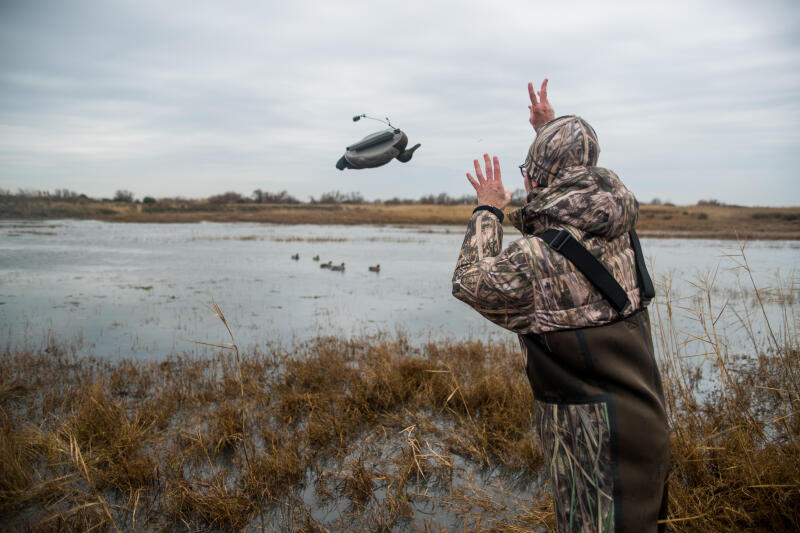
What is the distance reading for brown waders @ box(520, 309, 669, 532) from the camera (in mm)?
1855

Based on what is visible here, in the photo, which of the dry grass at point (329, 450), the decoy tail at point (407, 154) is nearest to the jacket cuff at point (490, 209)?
the decoy tail at point (407, 154)

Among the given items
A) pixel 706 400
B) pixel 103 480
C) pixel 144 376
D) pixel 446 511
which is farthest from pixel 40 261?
pixel 706 400

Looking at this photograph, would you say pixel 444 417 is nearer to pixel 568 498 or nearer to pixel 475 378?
pixel 475 378

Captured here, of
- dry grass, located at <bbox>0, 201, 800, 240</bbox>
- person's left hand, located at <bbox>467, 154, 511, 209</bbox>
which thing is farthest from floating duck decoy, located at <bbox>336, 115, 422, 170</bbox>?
dry grass, located at <bbox>0, 201, 800, 240</bbox>

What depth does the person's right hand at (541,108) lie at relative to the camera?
2.42 m

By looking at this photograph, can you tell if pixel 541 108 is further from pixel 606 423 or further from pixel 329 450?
pixel 329 450

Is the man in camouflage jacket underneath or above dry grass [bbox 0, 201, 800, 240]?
underneath

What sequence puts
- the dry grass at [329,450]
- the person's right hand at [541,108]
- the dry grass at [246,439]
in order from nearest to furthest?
the person's right hand at [541,108] < the dry grass at [329,450] < the dry grass at [246,439]

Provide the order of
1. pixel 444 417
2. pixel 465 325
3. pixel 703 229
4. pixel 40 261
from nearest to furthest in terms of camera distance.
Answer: pixel 444 417, pixel 465 325, pixel 40 261, pixel 703 229

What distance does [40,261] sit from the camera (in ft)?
55.0

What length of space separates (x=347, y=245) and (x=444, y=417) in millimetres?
22411

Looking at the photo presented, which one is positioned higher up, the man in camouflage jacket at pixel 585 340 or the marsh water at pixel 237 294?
the man in camouflage jacket at pixel 585 340

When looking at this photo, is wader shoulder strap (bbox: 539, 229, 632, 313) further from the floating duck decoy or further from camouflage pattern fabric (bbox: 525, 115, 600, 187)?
the floating duck decoy

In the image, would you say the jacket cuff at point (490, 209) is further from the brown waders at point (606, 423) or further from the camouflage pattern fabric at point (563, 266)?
the brown waders at point (606, 423)
